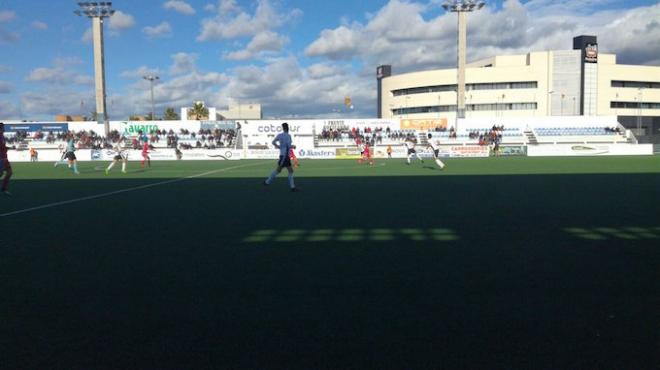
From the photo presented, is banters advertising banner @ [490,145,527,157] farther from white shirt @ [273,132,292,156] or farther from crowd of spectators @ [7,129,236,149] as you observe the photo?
white shirt @ [273,132,292,156]

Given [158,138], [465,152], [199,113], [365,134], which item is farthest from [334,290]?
[199,113]

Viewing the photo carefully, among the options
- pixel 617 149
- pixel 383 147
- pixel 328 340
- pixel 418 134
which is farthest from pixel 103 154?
pixel 617 149

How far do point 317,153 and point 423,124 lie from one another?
54.5 ft

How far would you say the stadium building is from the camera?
80.2 m

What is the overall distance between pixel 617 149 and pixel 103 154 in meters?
48.7

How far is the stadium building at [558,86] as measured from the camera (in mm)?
80250

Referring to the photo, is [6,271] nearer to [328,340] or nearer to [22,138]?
[328,340]

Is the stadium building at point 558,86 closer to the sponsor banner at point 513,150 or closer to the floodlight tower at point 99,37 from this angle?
the sponsor banner at point 513,150

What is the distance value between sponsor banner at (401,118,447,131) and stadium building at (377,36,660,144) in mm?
26984

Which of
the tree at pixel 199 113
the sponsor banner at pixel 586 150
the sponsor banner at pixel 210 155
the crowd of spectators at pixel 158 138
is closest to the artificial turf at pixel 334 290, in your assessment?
the sponsor banner at pixel 210 155

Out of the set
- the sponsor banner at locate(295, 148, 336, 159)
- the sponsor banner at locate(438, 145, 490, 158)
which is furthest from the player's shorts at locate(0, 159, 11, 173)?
the sponsor banner at locate(438, 145, 490, 158)

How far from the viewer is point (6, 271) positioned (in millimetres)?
5207

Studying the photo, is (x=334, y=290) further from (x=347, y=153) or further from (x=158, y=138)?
(x=158, y=138)

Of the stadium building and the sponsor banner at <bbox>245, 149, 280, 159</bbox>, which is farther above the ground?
the stadium building
